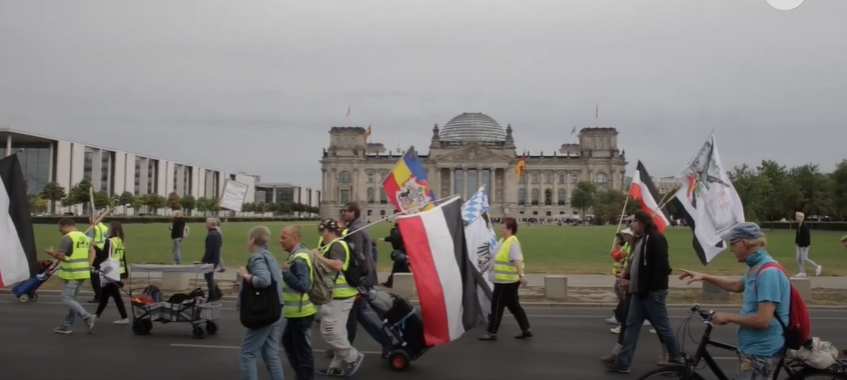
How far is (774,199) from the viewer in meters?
74.1

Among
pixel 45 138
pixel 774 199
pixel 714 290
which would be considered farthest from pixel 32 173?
pixel 714 290

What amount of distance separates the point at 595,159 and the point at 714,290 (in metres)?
140

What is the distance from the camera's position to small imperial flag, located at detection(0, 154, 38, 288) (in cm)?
822

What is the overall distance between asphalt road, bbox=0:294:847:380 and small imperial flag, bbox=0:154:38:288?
127cm

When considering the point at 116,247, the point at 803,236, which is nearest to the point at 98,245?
the point at 116,247

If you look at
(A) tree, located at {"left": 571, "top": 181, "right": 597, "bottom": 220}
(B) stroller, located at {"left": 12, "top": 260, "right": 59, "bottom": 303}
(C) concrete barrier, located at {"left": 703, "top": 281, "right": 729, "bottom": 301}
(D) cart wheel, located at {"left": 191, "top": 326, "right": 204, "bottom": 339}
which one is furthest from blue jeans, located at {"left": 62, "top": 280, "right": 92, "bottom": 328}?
(A) tree, located at {"left": 571, "top": 181, "right": 597, "bottom": 220}

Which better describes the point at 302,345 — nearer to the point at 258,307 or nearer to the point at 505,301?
the point at 258,307

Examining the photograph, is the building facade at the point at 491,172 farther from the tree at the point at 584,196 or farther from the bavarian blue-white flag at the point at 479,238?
the bavarian blue-white flag at the point at 479,238

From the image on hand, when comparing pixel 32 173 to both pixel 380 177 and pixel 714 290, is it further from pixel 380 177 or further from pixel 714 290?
pixel 714 290

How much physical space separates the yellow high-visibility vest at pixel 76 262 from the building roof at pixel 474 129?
152999 millimetres

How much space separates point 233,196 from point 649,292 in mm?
11768

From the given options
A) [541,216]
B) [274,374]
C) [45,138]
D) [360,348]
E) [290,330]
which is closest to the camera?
[274,374]

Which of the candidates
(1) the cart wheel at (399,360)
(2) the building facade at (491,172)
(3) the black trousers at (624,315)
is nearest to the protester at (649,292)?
(3) the black trousers at (624,315)

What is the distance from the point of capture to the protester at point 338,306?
8453 millimetres
